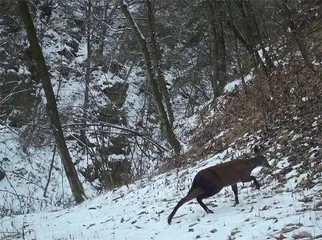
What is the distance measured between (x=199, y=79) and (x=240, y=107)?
10.1 m

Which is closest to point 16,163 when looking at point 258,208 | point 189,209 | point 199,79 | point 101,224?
point 199,79

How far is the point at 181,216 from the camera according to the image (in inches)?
311

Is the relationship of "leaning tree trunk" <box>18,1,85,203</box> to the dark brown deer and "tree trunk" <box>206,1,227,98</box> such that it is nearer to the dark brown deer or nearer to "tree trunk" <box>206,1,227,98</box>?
the dark brown deer

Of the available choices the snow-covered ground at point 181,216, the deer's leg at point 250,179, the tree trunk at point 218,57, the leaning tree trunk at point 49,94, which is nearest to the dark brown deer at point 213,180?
the deer's leg at point 250,179

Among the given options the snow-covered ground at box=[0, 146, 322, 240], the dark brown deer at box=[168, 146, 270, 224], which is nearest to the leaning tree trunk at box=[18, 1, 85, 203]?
the snow-covered ground at box=[0, 146, 322, 240]

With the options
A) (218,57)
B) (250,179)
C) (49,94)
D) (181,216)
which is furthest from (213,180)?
(218,57)

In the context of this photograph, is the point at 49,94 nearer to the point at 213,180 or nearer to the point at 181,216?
the point at 181,216

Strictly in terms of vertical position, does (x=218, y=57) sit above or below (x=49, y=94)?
above

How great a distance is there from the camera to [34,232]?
10219 mm

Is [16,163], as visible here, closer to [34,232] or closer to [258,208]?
[34,232]

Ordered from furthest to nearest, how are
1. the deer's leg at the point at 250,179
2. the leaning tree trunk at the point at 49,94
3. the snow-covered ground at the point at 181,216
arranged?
the leaning tree trunk at the point at 49,94 < the deer's leg at the point at 250,179 < the snow-covered ground at the point at 181,216

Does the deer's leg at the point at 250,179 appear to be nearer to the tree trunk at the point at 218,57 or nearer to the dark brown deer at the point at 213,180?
the dark brown deer at the point at 213,180

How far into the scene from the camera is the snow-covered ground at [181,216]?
5.89 m

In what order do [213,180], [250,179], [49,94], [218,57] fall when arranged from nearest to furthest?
1. [213,180]
2. [250,179]
3. [49,94]
4. [218,57]
